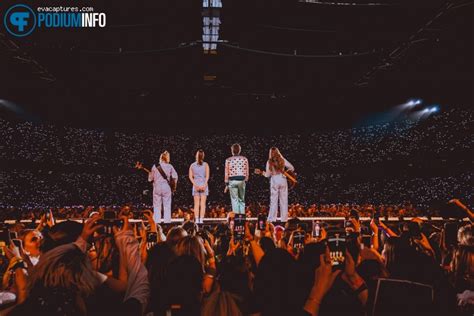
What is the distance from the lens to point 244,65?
17.7 meters

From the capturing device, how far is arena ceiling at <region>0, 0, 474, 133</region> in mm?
12234

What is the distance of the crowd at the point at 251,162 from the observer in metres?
20.8

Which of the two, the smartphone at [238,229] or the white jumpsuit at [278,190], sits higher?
the white jumpsuit at [278,190]

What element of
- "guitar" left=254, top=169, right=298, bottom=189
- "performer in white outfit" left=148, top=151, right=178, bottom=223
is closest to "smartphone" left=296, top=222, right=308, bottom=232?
"guitar" left=254, top=169, right=298, bottom=189

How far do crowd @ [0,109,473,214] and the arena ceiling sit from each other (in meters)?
0.98

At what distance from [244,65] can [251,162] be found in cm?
958

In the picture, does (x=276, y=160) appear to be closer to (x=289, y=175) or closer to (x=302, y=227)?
(x=289, y=175)

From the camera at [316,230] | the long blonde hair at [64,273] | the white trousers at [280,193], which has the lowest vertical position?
the camera at [316,230]

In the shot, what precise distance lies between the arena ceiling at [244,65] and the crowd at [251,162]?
98 cm

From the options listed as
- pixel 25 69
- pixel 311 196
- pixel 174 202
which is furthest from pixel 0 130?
pixel 311 196

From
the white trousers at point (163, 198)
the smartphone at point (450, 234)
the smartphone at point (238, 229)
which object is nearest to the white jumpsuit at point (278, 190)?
the smartphone at point (238, 229)

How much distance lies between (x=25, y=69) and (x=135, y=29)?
21.2ft

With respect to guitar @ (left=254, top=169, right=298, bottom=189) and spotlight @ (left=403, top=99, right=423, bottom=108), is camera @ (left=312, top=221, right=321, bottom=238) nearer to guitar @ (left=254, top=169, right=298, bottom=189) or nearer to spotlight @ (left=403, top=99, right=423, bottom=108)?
guitar @ (left=254, top=169, right=298, bottom=189)

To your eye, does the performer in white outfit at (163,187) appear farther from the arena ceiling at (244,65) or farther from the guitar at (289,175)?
the arena ceiling at (244,65)
